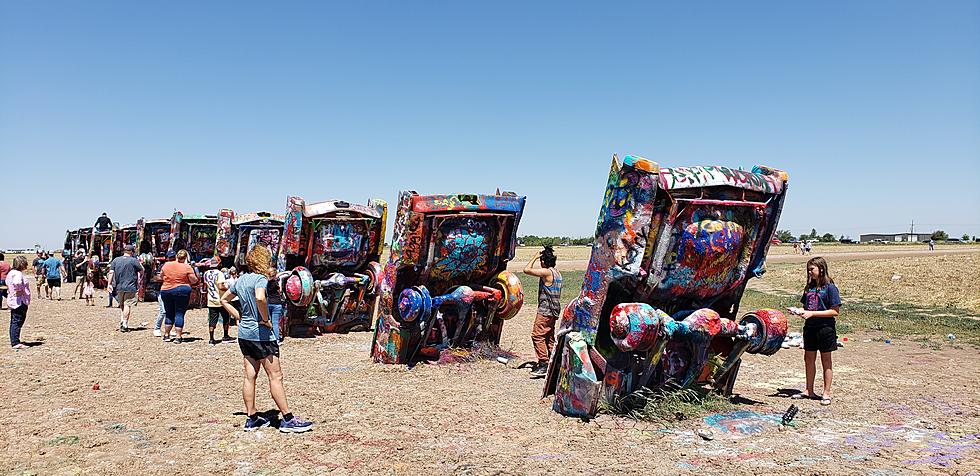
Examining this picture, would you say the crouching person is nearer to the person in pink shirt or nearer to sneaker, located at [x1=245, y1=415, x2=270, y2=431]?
sneaker, located at [x1=245, y1=415, x2=270, y2=431]

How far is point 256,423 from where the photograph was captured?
6.09 metres

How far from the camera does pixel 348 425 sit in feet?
20.6

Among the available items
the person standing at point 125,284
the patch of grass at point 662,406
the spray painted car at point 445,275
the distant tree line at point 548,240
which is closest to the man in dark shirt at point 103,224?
the person standing at point 125,284

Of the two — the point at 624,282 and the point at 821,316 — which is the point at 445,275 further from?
the point at 821,316

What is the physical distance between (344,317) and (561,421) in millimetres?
6956

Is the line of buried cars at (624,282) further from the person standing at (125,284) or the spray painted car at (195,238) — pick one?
the spray painted car at (195,238)

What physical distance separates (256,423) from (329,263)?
584 centimetres

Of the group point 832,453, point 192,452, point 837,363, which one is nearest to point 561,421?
point 832,453

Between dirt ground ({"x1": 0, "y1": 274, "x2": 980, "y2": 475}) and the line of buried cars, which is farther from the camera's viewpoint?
the line of buried cars

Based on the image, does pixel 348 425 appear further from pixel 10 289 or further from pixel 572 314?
pixel 10 289

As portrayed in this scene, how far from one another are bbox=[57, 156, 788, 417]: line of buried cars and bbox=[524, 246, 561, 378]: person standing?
3.13 feet

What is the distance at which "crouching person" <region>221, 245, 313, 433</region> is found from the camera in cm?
586

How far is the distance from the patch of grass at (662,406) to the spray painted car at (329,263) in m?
6.50

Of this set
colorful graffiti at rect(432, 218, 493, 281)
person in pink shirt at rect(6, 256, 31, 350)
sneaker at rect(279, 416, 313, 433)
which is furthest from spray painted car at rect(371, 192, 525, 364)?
person in pink shirt at rect(6, 256, 31, 350)
